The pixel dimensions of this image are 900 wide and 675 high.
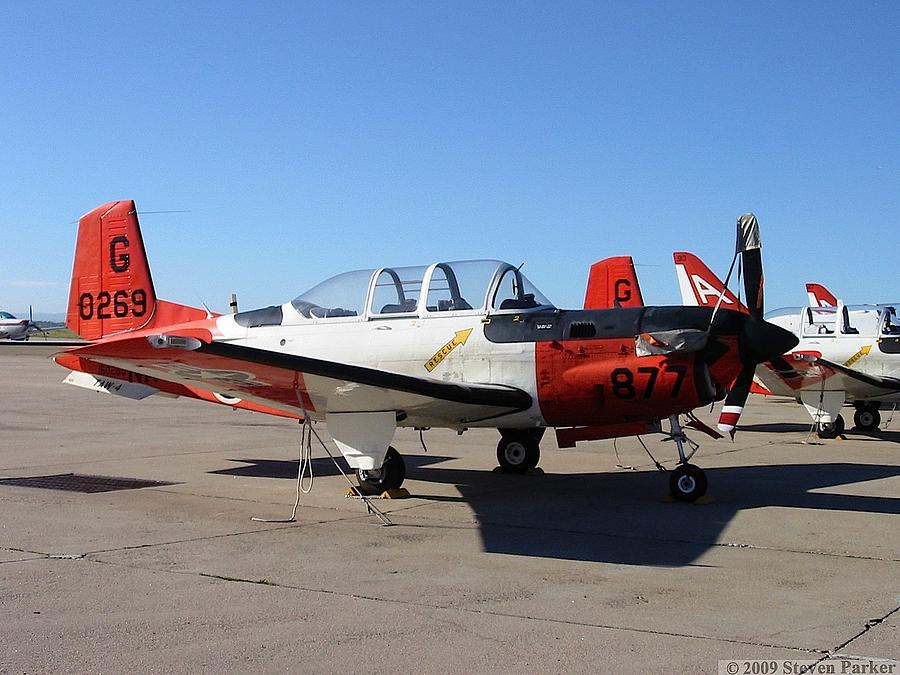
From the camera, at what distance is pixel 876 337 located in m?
19.1

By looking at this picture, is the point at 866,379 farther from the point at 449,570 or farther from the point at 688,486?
the point at 449,570

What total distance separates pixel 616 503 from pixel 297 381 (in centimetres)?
354

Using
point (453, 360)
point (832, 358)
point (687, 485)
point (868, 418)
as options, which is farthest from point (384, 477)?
point (868, 418)

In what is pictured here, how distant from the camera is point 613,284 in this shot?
1620 centimetres

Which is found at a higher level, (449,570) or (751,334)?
(751,334)

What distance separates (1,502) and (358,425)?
360cm

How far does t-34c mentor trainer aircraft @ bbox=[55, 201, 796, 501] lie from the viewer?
8.38 m

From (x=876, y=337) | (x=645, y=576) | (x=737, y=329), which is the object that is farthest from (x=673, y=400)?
(x=876, y=337)

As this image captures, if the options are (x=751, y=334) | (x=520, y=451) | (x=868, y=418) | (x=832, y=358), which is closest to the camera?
(x=751, y=334)

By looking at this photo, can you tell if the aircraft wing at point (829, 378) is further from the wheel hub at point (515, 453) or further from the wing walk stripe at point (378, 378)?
the wing walk stripe at point (378, 378)

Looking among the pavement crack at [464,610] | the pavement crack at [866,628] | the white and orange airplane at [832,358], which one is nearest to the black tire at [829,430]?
the white and orange airplane at [832,358]

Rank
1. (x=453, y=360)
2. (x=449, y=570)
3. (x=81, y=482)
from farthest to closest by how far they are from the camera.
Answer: (x=81, y=482)
(x=453, y=360)
(x=449, y=570)

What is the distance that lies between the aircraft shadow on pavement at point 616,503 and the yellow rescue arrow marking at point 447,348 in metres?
1.42

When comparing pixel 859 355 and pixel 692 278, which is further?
pixel 692 278
